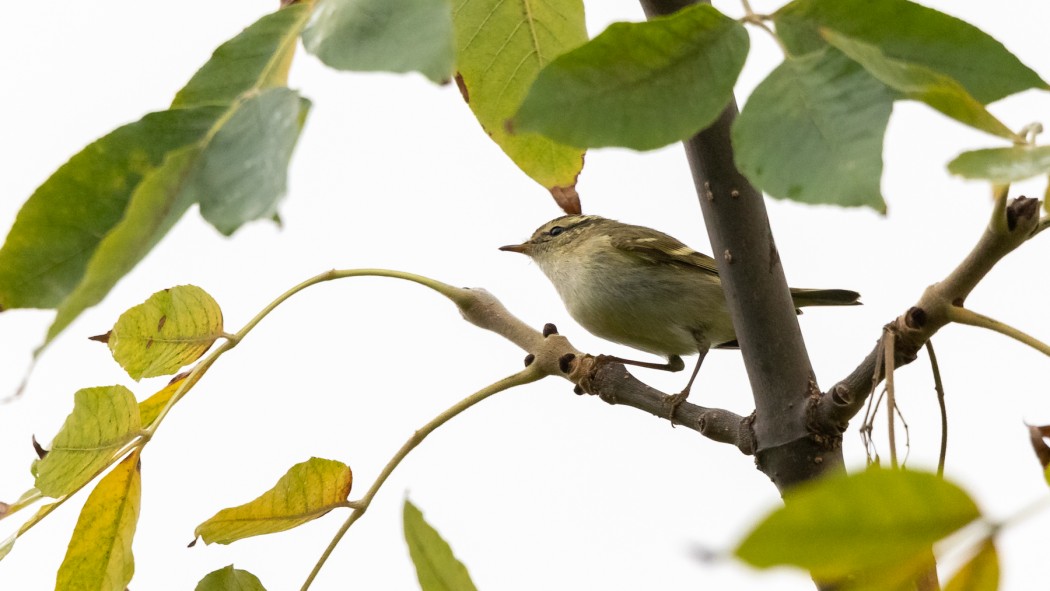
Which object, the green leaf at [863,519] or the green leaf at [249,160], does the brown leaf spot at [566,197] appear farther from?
the green leaf at [863,519]

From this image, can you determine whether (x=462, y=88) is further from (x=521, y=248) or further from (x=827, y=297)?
(x=521, y=248)

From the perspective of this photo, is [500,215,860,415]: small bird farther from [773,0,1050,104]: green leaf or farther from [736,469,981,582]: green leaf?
[736,469,981,582]: green leaf

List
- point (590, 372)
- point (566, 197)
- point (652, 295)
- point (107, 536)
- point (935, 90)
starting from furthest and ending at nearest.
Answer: point (652, 295)
point (590, 372)
point (566, 197)
point (107, 536)
point (935, 90)

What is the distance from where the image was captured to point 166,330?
47.3 inches

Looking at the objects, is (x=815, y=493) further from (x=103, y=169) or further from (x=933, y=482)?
(x=103, y=169)

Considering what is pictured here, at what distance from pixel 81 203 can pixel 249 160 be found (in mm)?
140

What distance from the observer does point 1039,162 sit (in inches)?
25.0

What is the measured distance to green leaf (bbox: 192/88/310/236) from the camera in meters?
0.64

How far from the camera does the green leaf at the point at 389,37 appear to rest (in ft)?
2.07

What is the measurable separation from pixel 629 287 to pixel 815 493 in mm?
2337

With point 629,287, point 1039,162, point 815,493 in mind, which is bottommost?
point 815,493

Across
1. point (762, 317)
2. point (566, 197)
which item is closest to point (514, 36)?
point (566, 197)

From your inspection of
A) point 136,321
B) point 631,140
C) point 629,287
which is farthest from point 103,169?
point 629,287

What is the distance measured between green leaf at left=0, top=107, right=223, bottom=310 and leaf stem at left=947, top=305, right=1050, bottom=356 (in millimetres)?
718
